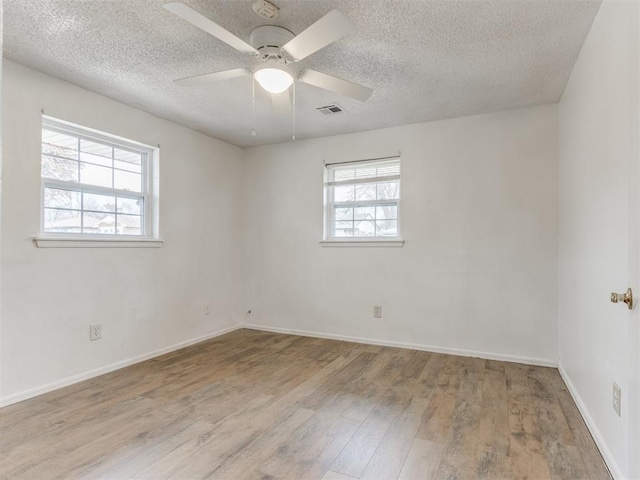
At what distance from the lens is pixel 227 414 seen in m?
2.56

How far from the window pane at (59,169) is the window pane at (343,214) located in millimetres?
2561

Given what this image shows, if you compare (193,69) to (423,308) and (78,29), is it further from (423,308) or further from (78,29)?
(423,308)

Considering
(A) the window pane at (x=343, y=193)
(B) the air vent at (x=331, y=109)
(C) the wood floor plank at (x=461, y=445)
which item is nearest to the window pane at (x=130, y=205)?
(B) the air vent at (x=331, y=109)

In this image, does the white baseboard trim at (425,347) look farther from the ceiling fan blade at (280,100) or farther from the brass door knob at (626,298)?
the ceiling fan blade at (280,100)

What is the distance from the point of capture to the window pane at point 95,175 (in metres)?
3.24

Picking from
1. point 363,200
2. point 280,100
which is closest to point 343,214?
point 363,200

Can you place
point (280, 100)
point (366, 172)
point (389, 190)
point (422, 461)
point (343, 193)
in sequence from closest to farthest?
1. point (422, 461)
2. point (280, 100)
3. point (389, 190)
4. point (366, 172)
5. point (343, 193)

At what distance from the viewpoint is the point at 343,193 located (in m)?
4.48

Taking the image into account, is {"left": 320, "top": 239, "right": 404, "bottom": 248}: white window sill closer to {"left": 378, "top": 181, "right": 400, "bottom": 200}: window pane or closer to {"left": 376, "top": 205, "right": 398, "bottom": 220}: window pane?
{"left": 376, "top": 205, "right": 398, "bottom": 220}: window pane

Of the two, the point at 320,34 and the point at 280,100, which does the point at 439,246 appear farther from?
the point at 320,34

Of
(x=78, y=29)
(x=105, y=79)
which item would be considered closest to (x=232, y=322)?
(x=105, y=79)

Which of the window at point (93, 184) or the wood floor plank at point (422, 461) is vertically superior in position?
the window at point (93, 184)

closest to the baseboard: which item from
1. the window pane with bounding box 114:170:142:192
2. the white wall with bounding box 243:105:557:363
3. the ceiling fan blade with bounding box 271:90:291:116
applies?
the white wall with bounding box 243:105:557:363

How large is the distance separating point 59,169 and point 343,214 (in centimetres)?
272
